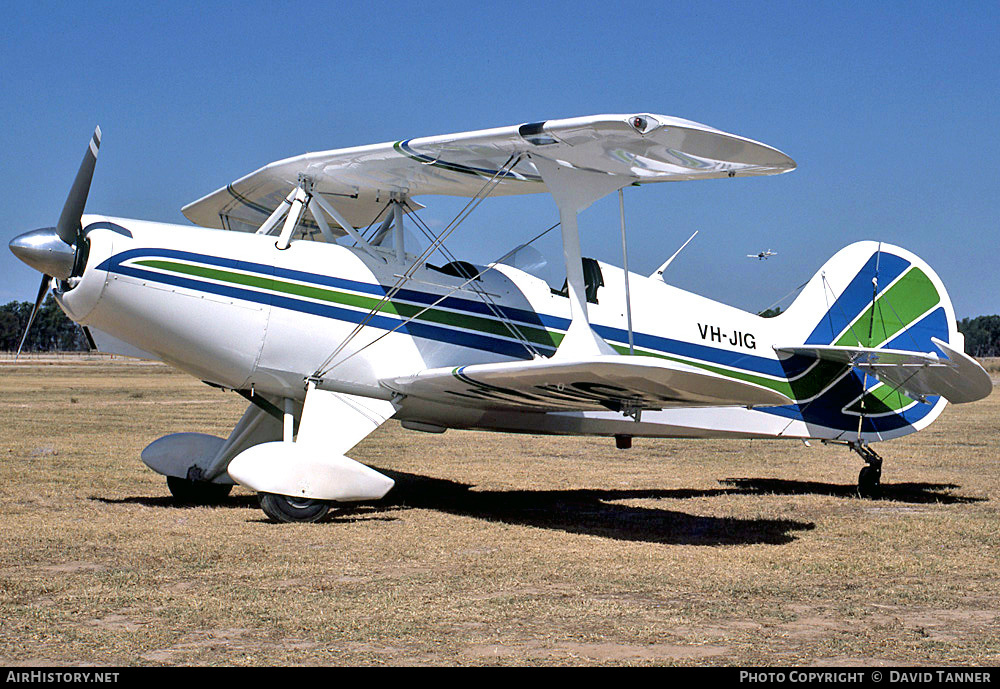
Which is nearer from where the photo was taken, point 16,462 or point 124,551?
point 124,551

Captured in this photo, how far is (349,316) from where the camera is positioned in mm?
8188

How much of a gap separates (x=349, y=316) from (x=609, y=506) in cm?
308

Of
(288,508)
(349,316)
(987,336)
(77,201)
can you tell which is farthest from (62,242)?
(987,336)

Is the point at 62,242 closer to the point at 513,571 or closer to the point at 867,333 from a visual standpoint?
the point at 513,571

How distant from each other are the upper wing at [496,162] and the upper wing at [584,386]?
1543 millimetres

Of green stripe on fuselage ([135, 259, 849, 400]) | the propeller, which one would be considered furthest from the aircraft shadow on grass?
the propeller

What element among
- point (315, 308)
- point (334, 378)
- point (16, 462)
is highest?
point (315, 308)

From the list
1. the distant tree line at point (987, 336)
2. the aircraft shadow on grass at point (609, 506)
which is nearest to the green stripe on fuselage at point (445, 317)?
the aircraft shadow on grass at point (609, 506)

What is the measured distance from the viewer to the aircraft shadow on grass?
24.9 feet

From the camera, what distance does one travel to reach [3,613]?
15.1 ft

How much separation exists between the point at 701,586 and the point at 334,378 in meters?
3.81
